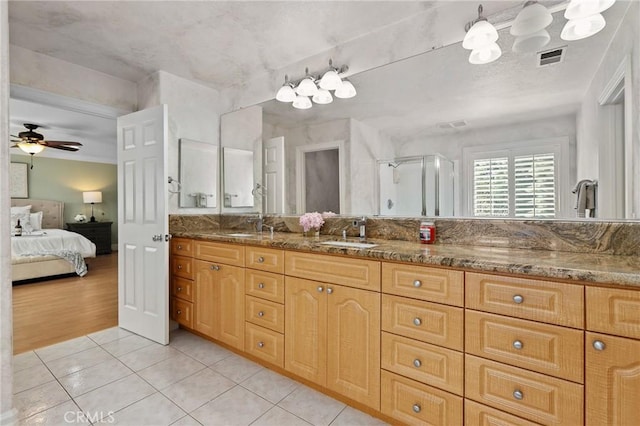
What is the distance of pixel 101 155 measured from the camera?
735cm

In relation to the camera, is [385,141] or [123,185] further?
[123,185]

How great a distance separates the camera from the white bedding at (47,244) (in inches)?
183

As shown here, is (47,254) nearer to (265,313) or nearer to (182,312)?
(182,312)

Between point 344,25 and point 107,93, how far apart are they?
2326mm

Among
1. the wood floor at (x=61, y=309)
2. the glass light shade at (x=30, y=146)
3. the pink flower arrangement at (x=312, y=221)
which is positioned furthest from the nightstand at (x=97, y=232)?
the pink flower arrangement at (x=312, y=221)

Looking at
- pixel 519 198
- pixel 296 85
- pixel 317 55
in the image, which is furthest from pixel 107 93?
pixel 519 198

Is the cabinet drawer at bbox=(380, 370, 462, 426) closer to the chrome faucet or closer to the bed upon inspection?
A: the chrome faucet

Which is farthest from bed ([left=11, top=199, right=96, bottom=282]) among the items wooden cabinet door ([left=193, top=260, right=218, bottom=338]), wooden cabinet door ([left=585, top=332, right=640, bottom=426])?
wooden cabinet door ([left=585, top=332, right=640, bottom=426])

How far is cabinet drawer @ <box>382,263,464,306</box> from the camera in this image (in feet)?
4.23

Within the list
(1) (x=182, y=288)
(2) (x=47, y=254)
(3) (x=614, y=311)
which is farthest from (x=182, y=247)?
(2) (x=47, y=254)

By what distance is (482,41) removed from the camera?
171 centimetres

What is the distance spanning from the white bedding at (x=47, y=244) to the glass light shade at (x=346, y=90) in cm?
516

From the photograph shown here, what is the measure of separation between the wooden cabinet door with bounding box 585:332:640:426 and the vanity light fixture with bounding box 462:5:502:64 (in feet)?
4.95

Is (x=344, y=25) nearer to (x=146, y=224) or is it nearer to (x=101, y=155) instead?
(x=146, y=224)
